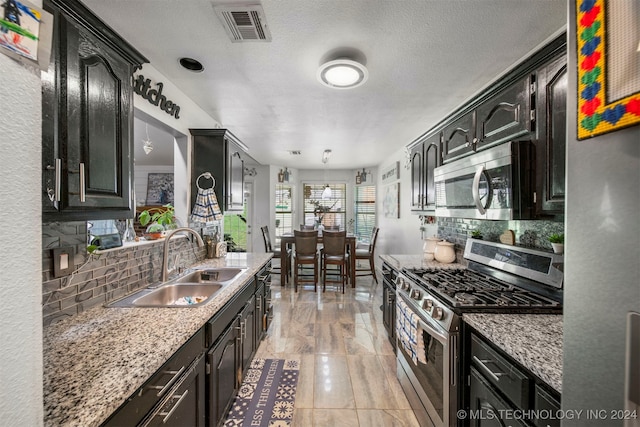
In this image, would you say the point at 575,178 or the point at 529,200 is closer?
the point at 575,178

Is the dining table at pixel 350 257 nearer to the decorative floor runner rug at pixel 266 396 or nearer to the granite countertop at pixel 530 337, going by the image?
the decorative floor runner rug at pixel 266 396

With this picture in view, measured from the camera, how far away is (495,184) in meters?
1.55

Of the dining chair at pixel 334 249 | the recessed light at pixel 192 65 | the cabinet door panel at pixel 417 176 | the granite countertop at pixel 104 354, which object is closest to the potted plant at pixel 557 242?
the cabinet door panel at pixel 417 176

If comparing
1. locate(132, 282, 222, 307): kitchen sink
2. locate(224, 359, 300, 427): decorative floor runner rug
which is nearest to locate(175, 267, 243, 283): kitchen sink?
locate(132, 282, 222, 307): kitchen sink

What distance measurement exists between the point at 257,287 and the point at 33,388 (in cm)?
193

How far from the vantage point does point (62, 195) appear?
92 cm

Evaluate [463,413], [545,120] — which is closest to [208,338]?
[463,413]

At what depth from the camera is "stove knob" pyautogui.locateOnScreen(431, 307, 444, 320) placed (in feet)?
4.65

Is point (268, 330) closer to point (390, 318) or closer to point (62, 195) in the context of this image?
point (390, 318)

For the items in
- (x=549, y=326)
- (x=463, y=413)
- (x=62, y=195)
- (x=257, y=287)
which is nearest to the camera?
(x=62, y=195)

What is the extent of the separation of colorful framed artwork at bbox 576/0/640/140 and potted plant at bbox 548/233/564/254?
1.17 m

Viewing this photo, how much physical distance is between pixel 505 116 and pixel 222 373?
7.53 ft

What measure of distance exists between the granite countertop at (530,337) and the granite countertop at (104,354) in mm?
1266

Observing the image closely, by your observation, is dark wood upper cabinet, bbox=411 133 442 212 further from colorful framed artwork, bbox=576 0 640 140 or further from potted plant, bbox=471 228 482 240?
colorful framed artwork, bbox=576 0 640 140
